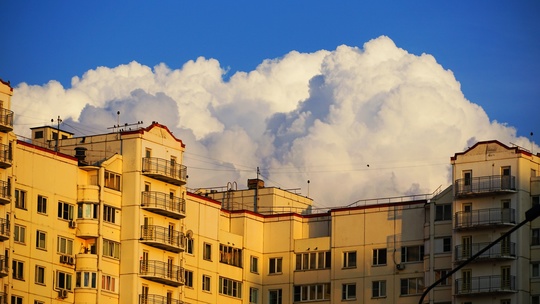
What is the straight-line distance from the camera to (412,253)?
488 ft

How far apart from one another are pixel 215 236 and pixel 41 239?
86.2ft

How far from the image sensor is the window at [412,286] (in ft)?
485

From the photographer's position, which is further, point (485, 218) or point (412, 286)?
point (412, 286)

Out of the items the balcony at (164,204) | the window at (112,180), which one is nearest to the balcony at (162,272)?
the balcony at (164,204)

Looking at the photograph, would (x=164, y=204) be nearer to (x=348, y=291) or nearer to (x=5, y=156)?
(x=5, y=156)

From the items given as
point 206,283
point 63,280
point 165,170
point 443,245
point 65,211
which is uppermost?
point 165,170

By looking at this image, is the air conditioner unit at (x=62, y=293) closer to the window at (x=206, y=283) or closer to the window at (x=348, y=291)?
the window at (x=206, y=283)

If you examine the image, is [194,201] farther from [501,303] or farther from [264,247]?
[501,303]

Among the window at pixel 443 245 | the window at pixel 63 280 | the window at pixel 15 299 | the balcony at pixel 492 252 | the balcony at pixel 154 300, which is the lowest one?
the window at pixel 15 299

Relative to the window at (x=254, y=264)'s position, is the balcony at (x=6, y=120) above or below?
above

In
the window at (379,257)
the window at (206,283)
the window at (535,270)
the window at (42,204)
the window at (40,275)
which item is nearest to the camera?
the window at (40,275)

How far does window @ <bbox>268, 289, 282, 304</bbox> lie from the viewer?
157 metres

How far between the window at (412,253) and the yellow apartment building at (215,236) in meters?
0.16

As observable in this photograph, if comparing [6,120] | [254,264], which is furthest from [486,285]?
[6,120]
